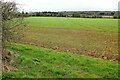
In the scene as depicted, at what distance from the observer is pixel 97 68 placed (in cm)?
811

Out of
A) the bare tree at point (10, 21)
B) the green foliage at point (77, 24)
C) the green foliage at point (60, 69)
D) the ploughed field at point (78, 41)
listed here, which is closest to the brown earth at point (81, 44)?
the ploughed field at point (78, 41)

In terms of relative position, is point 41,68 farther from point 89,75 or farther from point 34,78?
point 89,75

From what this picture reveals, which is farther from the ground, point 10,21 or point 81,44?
point 10,21

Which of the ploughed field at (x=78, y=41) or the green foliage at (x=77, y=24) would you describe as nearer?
the ploughed field at (x=78, y=41)

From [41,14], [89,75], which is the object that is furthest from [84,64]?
[41,14]

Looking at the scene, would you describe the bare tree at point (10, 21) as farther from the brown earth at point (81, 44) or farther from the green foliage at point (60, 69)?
the brown earth at point (81, 44)

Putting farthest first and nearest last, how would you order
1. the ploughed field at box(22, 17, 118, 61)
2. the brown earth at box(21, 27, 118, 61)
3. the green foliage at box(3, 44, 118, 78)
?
the ploughed field at box(22, 17, 118, 61)
the brown earth at box(21, 27, 118, 61)
the green foliage at box(3, 44, 118, 78)

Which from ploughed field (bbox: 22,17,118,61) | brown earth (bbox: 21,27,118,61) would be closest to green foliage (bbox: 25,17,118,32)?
ploughed field (bbox: 22,17,118,61)

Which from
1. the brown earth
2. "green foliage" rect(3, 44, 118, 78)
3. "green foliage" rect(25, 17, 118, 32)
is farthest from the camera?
"green foliage" rect(25, 17, 118, 32)

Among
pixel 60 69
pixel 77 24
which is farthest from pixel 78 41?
pixel 77 24

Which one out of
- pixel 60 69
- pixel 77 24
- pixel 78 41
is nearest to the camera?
pixel 60 69

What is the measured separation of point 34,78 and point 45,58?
2938 mm

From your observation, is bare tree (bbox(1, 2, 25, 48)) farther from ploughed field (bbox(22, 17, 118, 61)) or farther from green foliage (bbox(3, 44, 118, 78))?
green foliage (bbox(3, 44, 118, 78))

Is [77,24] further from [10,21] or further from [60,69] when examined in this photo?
[10,21]
